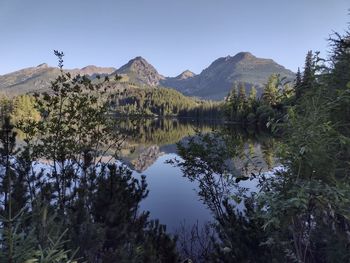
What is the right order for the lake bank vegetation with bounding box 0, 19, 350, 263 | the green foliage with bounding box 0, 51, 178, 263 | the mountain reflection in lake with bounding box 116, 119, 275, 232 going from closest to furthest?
the lake bank vegetation with bounding box 0, 19, 350, 263 < the green foliage with bounding box 0, 51, 178, 263 < the mountain reflection in lake with bounding box 116, 119, 275, 232

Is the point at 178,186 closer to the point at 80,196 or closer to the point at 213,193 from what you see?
the point at 213,193

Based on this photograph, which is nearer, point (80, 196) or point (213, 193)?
point (80, 196)

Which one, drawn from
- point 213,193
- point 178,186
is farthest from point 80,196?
point 178,186

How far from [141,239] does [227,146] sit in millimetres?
5395

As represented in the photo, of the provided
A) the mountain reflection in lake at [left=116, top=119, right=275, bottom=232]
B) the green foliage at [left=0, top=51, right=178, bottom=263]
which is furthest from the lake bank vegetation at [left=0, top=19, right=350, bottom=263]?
the mountain reflection in lake at [left=116, top=119, right=275, bottom=232]

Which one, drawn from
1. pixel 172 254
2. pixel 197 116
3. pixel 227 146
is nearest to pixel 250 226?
pixel 172 254

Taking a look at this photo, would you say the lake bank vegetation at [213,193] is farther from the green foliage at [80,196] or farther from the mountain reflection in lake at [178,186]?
the mountain reflection in lake at [178,186]

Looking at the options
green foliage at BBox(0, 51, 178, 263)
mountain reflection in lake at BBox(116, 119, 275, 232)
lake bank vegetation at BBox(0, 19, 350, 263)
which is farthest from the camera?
mountain reflection in lake at BBox(116, 119, 275, 232)

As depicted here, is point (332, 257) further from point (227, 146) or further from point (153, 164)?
point (153, 164)

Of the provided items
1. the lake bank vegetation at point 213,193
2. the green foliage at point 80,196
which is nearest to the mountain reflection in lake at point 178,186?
the lake bank vegetation at point 213,193

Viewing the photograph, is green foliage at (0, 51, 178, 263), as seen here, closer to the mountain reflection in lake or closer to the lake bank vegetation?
the lake bank vegetation

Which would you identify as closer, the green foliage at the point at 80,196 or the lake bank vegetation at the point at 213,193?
the lake bank vegetation at the point at 213,193

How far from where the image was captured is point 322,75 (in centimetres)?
566

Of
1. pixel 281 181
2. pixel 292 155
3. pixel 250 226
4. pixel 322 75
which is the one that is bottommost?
pixel 250 226
